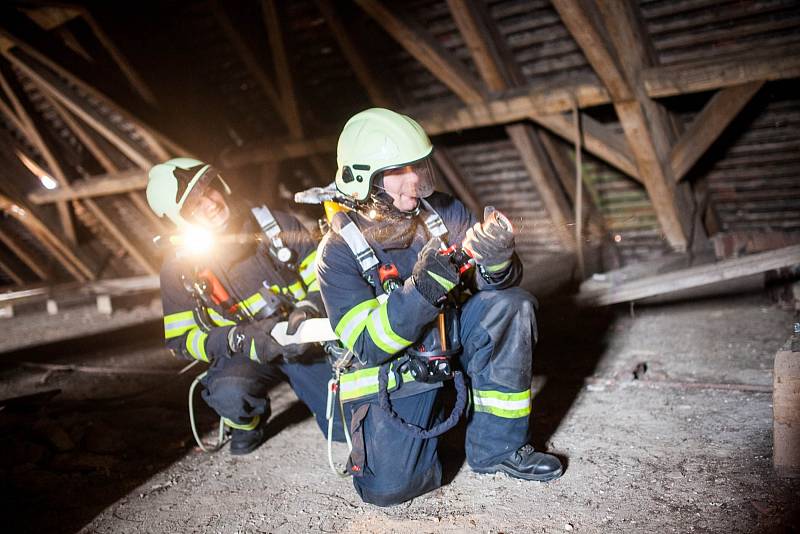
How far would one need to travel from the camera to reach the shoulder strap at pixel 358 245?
2.35 meters

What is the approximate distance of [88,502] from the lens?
9.34 feet

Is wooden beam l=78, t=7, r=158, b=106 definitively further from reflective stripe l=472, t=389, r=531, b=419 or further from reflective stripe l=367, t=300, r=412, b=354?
reflective stripe l=472, t=389, r=531, b=419

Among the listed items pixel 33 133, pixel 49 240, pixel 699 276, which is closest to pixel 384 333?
pixel 699 276

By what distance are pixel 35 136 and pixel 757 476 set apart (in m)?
7.68

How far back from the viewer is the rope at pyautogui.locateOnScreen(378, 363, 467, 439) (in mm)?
2365

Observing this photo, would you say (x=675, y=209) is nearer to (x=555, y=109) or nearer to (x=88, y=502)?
(x=555, y=109)

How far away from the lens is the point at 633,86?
4.01 m

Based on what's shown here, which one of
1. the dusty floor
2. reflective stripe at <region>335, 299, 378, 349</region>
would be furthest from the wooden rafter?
reflective stripe at <region>335, 299, 378, 349</region>

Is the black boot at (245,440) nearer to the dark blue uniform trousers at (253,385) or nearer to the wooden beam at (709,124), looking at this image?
the dark blue uniform trousers at (253,385)

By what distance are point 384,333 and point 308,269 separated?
115 cm

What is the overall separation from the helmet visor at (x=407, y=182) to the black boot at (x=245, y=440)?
1.54 metres

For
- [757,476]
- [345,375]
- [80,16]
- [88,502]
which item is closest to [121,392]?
[88,502]

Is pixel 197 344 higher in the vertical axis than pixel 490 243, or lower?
lower

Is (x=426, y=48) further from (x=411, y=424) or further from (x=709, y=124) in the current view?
(x=411, y=424)
